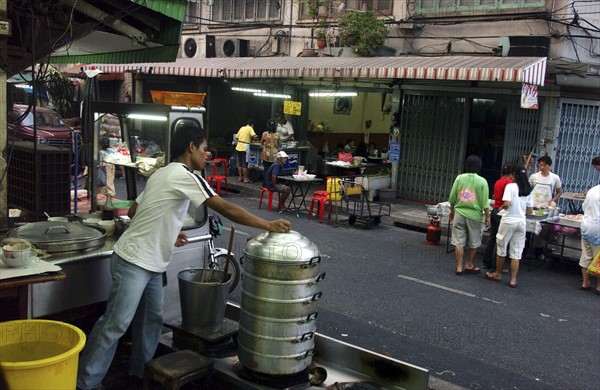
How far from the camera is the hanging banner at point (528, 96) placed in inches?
428

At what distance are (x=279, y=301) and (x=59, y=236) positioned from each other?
80.5 inches

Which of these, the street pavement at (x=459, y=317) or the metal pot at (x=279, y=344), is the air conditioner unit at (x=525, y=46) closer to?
the street pavement at (x=459, y=317)

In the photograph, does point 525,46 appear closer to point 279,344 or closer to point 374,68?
point 374,68

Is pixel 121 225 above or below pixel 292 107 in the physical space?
below

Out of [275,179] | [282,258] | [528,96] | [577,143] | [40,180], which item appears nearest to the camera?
[282,258]

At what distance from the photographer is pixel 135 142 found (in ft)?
22.6

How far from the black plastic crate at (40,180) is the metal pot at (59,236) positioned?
97 cm

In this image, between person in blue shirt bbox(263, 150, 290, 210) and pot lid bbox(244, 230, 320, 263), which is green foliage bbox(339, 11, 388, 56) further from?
pot lid bbox(244, 230, 320, 263)

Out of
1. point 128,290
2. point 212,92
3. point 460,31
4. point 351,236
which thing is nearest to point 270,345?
point 128,290

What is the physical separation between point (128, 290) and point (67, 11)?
3.29 meters

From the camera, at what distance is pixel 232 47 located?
775 inches

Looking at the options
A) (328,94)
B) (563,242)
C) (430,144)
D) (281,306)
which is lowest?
(563,242)

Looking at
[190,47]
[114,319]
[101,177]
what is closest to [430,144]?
[101,177]

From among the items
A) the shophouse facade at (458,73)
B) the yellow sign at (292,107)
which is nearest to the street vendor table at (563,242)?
the shophouse facade at (458,73)
